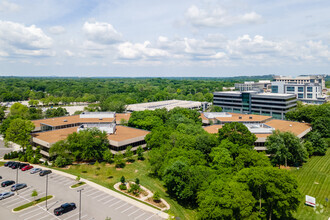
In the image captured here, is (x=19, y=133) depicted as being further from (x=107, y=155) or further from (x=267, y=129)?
(x=267, y=129)

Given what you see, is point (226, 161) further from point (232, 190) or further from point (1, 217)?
point (1, 217)

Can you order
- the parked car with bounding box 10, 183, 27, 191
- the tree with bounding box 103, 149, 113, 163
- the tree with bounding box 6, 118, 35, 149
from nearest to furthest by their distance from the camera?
1. the parked car with bounding box 10, 183, 27, 191
2. the tree with bounding box 103, 149, 113, 163
3. the tree with bounding box 6, 118, 35, 149

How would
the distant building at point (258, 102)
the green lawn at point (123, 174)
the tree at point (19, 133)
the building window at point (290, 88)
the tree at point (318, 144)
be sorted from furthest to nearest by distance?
the building window at point (290, 88)
the distant building at point (258, 102)
the tree at point (318, 144)
the tree at point (19, 133)
the green lawn at point (123, 174)

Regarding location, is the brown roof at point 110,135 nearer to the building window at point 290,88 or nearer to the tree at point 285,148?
the tree at point 285,148

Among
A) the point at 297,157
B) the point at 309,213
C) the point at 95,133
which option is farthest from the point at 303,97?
the point at 95,133

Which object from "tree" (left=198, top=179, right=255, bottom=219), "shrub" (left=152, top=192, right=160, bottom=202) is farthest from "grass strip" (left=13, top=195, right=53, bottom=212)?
"tree" (left=198, top=179, right=255, bottom=219)

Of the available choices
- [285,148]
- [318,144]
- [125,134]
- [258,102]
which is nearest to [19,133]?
[125,134]

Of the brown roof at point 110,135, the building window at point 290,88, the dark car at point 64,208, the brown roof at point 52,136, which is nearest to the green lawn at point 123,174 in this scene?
the brown roof at point 110,135

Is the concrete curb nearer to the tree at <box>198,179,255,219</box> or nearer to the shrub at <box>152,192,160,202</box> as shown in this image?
the shrub at <box>152,192,160,202</box>
